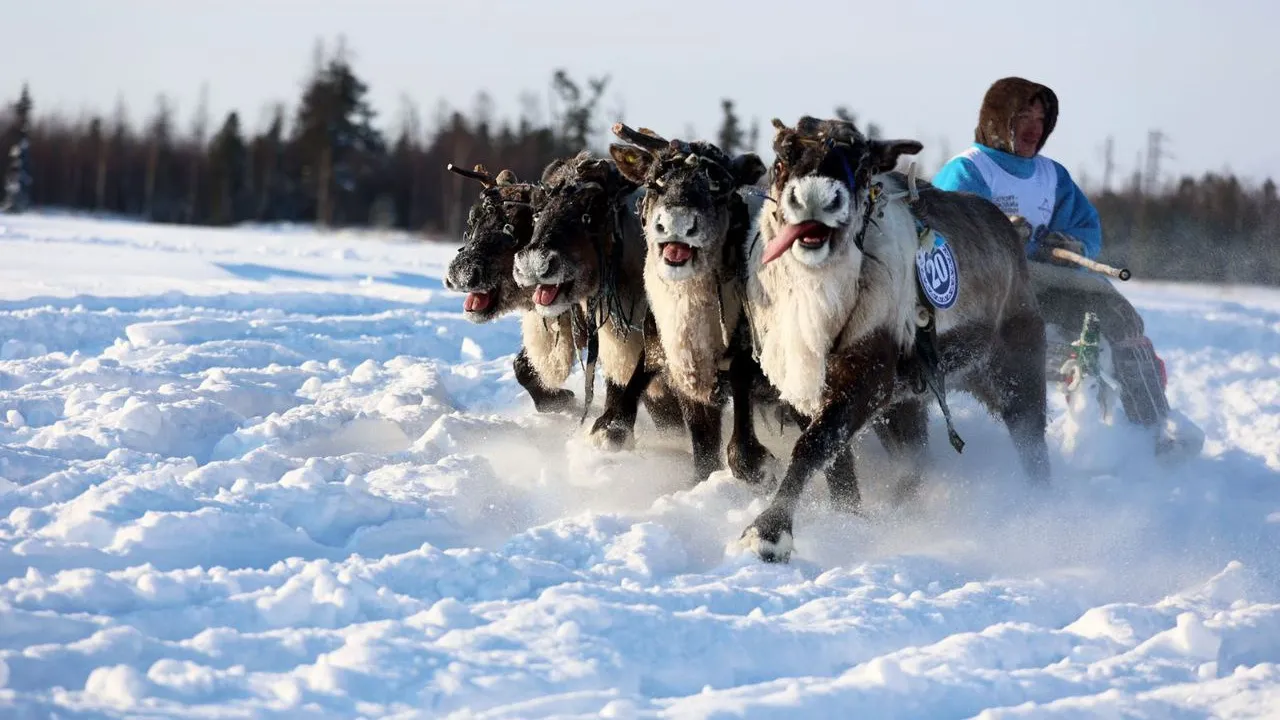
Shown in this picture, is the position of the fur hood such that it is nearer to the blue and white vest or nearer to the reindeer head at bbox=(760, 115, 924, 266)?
the blue and white vest

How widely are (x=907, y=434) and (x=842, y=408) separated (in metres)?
1.52

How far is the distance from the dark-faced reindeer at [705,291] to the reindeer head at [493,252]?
102 cm

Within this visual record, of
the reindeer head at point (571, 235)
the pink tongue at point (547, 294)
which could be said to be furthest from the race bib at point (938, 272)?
the pink tongue at point (547, 294)

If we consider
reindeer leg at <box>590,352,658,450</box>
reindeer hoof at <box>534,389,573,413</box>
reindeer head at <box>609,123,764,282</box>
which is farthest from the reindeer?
reindeer hoof at <box>534,389,573,413</box>

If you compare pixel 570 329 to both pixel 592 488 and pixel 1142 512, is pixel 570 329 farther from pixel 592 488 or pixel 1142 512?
pixel 1142 512

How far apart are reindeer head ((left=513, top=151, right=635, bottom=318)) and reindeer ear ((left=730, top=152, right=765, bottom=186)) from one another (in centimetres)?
73

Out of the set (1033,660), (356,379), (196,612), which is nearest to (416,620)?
(196,612)

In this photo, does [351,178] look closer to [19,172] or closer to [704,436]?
[19,172]

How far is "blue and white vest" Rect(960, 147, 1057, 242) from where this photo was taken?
315 inches

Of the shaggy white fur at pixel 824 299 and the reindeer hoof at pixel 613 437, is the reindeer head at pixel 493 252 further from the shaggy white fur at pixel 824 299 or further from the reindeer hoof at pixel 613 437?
the shaggy white fur at pixel 824 299

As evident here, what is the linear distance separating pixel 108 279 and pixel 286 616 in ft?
38.3

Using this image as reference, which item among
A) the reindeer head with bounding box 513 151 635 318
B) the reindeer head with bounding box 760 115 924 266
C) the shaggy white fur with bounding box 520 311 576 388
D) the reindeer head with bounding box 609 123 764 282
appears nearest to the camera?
the reindeer head with bounding box 760 115 924 266

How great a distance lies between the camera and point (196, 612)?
382 centimetres

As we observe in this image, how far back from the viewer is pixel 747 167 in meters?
6.27
